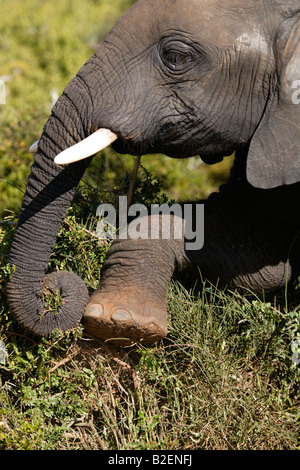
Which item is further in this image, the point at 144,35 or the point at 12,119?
the point at 12,119

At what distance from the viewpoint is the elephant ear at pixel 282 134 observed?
3531 mm

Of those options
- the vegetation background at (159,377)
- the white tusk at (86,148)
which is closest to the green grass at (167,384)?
the vegetation background at (159,377)

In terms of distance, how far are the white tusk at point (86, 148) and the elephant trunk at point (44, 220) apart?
0.09 meters

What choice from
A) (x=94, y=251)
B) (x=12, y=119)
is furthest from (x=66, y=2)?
(x=94, y=251)

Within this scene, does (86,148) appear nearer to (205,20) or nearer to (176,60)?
(176,60)

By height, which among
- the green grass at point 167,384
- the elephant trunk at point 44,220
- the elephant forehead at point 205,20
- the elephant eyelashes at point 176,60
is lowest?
the green grass at point 167,384

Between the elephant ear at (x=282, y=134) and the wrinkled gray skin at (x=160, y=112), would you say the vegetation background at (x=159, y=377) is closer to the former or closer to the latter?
the wrinkled gray skin at (x=160, y=112)

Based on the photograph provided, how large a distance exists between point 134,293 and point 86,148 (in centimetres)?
92

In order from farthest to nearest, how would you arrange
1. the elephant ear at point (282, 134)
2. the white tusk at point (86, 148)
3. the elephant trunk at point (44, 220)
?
the elephant ear at point (282, 134), the elephant trunk at point (44, 220), the white tusk at point (86, 148)

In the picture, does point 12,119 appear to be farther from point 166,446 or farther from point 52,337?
point 166,446

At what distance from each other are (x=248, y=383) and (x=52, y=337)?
1089 mm

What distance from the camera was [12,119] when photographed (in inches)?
262

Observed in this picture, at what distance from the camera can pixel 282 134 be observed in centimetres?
358

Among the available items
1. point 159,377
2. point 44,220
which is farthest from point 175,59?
point 159,377
